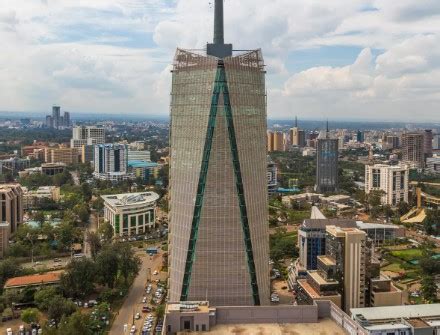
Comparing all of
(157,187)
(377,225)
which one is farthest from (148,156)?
(377,225)

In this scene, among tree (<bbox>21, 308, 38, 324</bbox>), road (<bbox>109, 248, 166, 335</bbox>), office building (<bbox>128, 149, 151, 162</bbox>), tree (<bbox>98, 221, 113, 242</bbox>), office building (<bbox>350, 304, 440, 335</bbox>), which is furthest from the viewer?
office building (<bbox>128, 149, 151, 162</bbox>)

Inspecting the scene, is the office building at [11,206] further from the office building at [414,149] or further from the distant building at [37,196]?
the office building at [414,149]

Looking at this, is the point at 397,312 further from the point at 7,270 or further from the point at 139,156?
the point at 139,156

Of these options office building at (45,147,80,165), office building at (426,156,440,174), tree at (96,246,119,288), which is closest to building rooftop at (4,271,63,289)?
tree at (96,246,119,288)

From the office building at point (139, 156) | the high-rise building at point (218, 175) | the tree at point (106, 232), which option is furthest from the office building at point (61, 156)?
the high-rise building at point (218, 175)

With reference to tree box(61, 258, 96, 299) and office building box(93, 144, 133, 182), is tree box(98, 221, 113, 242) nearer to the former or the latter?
tree box(61, 258, 96, 299)

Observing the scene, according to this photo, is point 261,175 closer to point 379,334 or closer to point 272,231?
point 379,334

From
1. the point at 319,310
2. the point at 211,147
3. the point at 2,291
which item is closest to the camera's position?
the point at 319,310
